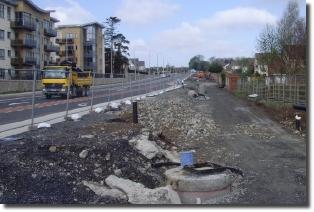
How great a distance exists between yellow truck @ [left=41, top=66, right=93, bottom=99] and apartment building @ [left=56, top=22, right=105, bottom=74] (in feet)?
4.87

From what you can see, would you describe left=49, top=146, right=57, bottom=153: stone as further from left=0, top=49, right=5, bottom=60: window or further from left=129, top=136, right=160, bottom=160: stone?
left=0, top=49, right=5, bottom=60: window

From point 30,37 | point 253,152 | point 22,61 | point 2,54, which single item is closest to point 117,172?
point 253,152

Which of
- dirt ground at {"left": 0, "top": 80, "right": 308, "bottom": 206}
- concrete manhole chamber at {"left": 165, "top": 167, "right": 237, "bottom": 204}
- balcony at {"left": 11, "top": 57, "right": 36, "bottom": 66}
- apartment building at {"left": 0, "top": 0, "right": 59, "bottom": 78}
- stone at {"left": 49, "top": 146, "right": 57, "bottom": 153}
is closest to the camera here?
dirt ground at {"left": 0, "top": 80, "right": 308, "bottom": 206}

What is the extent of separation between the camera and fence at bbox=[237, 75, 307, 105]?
28.0m

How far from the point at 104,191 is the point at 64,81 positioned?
29437 mm

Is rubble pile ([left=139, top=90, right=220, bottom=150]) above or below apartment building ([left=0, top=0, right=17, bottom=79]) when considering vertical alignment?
below

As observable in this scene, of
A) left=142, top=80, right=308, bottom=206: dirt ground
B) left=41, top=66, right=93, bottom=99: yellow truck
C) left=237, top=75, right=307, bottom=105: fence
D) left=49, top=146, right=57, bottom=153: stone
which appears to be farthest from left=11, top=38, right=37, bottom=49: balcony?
left=49, top=146, right=57, bottom=153: stone

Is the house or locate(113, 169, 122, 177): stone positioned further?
the house

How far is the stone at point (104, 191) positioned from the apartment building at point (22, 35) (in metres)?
63.5

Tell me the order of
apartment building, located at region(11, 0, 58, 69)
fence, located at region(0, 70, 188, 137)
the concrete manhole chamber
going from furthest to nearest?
apartment building, located at region(11, 0, 58, 69) → fence, located at region(0, 70, 188, 137) → the concrete manhole chamber

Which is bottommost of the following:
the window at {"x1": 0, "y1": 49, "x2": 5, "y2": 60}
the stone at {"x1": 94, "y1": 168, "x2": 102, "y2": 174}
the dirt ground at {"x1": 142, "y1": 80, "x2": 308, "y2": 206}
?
the dirt ground at {"x1": 142, "y1": 80, "x2": 308, "y2": 206}

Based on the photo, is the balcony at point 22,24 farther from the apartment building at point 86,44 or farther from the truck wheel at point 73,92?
the truck wheel at point 73,92

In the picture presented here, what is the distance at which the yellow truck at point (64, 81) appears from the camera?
113 feet

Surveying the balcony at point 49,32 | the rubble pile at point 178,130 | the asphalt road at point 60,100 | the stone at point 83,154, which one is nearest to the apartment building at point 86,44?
the asphalt road at point 60,100
